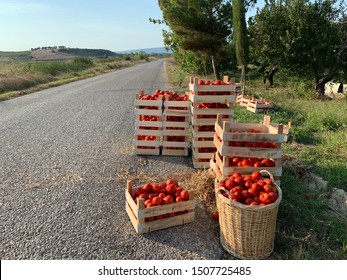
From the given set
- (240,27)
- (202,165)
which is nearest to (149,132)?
(202,165)

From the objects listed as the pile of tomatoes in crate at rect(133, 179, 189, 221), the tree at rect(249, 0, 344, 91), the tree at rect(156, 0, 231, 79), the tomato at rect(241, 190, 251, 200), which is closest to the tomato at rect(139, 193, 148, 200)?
the pile of tomatoes in crate at rect(133, 179, 189, 221)

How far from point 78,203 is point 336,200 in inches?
158

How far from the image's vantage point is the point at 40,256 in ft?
11.7

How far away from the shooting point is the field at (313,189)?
3.86 metres

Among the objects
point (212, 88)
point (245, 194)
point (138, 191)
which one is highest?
point (212, 88)

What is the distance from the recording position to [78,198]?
4.97m

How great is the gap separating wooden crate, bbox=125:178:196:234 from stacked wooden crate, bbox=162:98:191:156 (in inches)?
99.8

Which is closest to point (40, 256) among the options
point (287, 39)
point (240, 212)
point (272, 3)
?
point (240, 212)

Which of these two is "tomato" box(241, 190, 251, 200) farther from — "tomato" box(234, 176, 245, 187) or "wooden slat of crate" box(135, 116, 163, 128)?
"wooden slat of crate" box(135, 116, 163, 128)

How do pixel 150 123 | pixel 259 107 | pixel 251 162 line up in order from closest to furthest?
pixel 251 162 → pixel 150 123 → pixel 259 107

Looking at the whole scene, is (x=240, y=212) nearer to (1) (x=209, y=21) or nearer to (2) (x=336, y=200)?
(2) (x=336, y=200)

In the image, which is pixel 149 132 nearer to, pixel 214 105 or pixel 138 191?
pixel 214 105

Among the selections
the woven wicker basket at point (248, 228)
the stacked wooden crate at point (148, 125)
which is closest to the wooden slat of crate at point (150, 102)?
the stacked wooden crate at point (148, 125)

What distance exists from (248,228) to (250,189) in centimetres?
46
